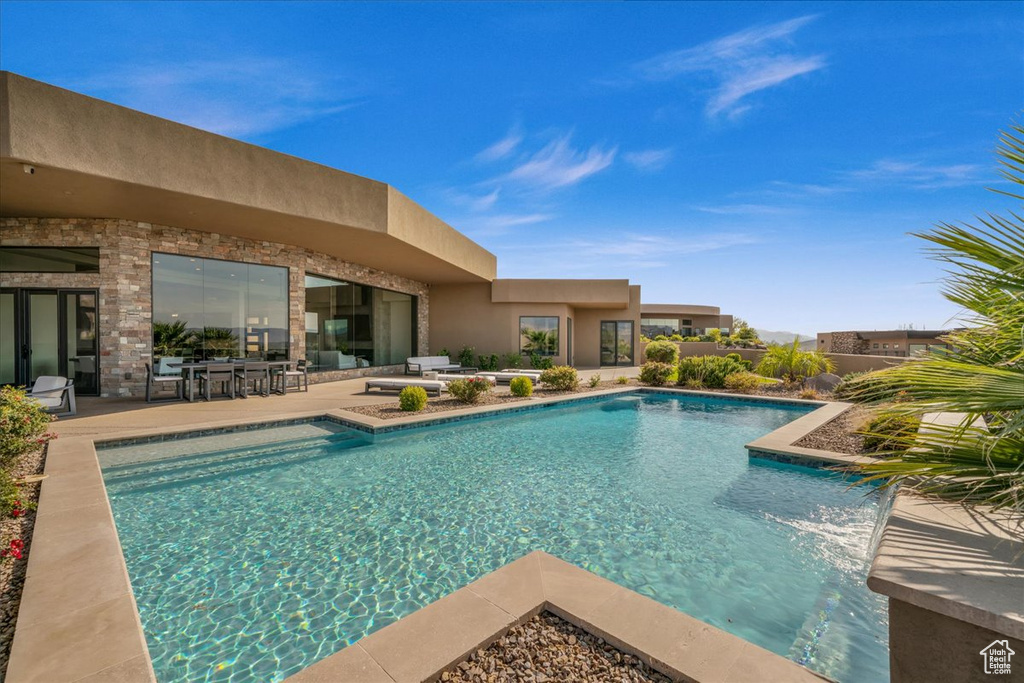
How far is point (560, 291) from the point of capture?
59.6 feet

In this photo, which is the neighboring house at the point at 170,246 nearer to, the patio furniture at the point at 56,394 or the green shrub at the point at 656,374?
the patio furniture at the point at 56,394

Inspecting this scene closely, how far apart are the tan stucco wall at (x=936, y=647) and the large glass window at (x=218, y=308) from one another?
1247 centimetres

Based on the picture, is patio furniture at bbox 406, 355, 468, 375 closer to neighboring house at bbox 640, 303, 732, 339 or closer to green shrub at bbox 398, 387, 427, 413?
green shrub at bbox 398, 387, 427, 413

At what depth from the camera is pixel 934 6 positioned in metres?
6.79

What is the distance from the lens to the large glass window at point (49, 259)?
9102 millimetres

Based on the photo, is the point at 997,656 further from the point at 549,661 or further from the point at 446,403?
the point at 446,403

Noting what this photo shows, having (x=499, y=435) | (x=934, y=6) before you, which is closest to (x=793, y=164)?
(x=934, y=6)

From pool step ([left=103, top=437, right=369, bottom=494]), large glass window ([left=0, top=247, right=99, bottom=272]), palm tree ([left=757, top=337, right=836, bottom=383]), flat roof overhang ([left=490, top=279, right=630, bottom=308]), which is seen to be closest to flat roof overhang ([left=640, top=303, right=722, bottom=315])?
flat roof overhang ([left=490, top=279, right=630, bottom=308])

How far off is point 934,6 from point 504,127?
9.97 meters

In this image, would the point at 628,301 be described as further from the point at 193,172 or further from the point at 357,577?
the point at 357,577

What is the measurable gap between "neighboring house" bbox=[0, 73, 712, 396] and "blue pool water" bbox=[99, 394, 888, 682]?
178 inches

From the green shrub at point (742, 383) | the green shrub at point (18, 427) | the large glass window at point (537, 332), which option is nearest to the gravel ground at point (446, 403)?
the green shrub at point (742, 383)

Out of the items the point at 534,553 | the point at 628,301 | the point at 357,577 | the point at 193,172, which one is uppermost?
the point at 193,172

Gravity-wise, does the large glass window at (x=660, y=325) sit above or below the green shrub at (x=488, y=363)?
above
